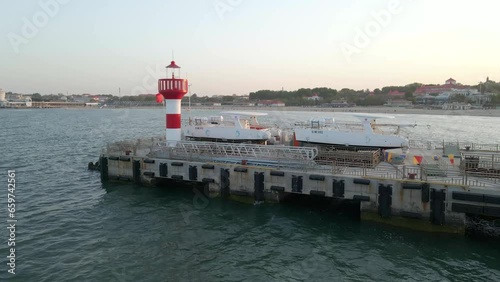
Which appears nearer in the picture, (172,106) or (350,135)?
(350,135)

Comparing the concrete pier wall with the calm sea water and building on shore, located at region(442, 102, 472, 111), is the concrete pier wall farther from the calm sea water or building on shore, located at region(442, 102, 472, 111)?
building on shore, located at region(442, 102, 472, 111)

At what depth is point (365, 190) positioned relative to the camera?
59.6 ft

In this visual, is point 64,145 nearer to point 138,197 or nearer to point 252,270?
point 138,197

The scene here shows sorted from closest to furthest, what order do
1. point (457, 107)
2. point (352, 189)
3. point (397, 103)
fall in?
1. point (352, 189)
2. point (457, 107)
3. point (397, 103)

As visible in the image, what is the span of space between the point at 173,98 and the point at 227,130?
4.40 m

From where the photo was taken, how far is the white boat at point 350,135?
23953 millimetres

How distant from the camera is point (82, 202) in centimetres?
2281

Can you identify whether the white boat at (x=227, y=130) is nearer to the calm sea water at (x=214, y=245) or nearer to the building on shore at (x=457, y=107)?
the calm sea water at (x=214, y=245)

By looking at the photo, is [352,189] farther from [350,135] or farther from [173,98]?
[173,98]

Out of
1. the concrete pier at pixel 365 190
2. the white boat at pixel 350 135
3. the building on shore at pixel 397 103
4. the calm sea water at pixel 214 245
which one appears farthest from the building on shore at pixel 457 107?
the calm sea water at pixel 214 245

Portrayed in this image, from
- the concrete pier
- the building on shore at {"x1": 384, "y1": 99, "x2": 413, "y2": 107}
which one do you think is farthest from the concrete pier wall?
A: the building on shore at {"x1": 384, "y1": 99, "x2": 413, "y2": 107}

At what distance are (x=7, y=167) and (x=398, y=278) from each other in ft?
108

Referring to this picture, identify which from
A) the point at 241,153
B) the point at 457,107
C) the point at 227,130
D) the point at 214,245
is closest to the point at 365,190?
the point at 214,245

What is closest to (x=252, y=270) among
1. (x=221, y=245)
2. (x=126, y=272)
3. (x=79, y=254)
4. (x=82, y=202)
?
(x=221, y=245)
